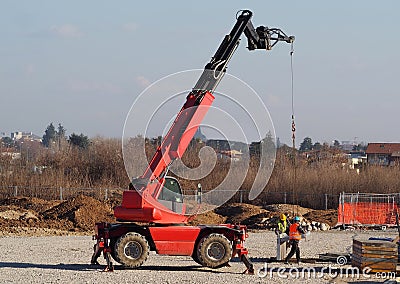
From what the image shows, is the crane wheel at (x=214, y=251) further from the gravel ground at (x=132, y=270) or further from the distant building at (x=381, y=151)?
the distant building at (x=381, y=151)

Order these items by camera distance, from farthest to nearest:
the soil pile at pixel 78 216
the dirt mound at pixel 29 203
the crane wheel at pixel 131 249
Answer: the dirt mound at pixel 29 203 → the soil pile at pixel 78 216 → the crane wheel at pixel 131 249

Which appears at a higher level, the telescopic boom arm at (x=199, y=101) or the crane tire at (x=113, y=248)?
the telescopic boom arm at (x=199, y=101)

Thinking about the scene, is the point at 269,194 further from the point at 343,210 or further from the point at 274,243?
the point at 274,243

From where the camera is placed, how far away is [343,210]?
4228cm

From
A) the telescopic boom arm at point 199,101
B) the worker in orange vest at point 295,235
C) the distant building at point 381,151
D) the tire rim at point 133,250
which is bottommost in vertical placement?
the tire rim at point 133,250

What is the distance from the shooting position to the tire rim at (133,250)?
20891 millimetres

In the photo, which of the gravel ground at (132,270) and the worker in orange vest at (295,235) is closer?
the gravel ground at (132,270)

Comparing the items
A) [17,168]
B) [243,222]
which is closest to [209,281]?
[243,222]

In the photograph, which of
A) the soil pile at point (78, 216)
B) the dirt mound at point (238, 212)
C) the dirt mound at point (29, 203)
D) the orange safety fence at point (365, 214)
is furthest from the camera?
the dirt mound at point (29, 203)

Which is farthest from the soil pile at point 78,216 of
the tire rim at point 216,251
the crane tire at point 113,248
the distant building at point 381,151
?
the distant building at point 381,151

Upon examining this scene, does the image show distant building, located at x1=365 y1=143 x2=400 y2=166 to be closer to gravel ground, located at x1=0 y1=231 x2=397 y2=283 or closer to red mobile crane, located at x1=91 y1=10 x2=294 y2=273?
gravel ground, located at x1=0 y1=231 x2=397 y2=283

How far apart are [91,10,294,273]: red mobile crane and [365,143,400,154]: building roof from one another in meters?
97.2

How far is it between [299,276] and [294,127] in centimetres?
513

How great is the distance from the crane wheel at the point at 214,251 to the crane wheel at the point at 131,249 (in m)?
1.55
